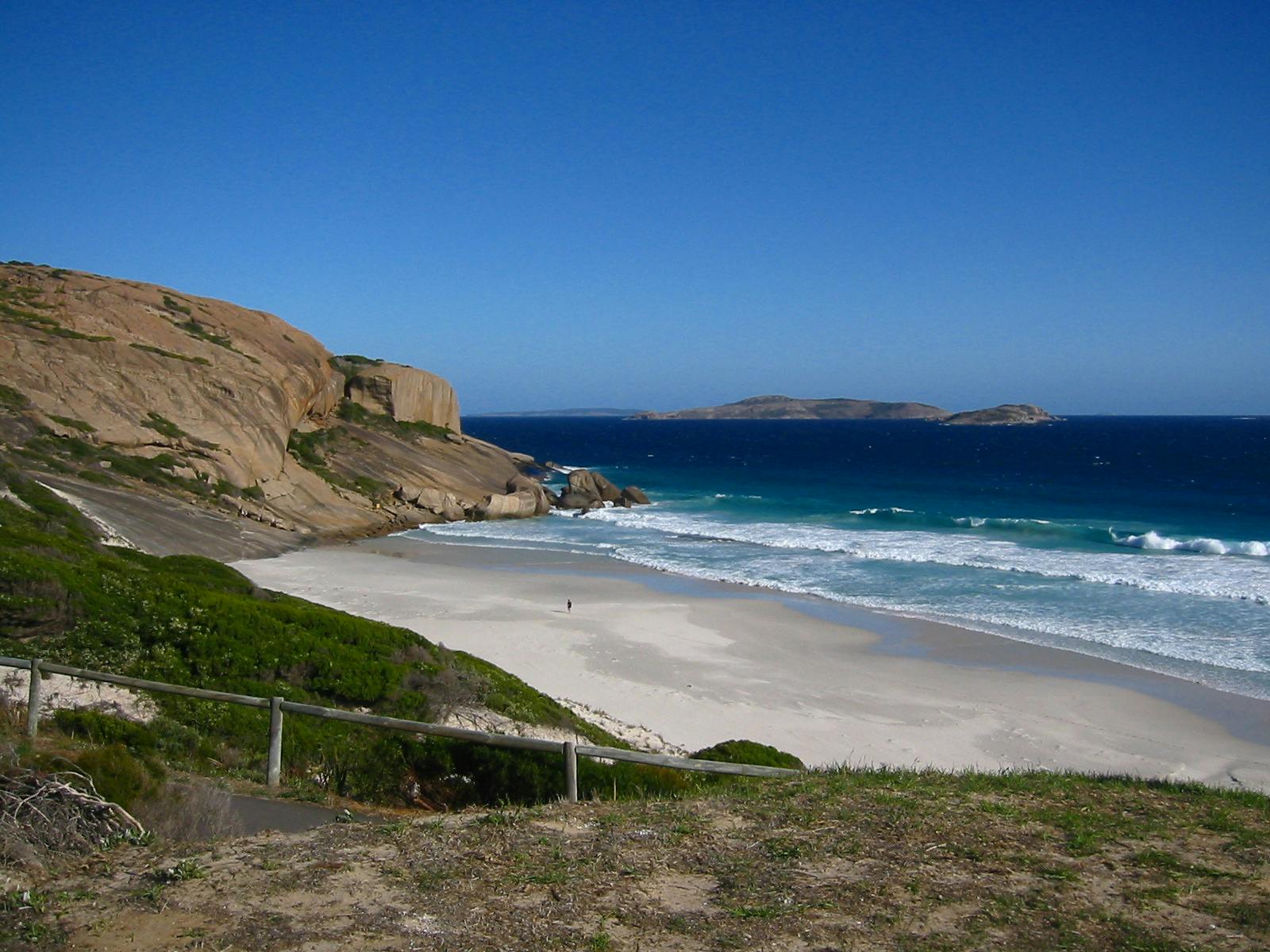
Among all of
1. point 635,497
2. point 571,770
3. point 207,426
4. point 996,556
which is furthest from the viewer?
point 635,497

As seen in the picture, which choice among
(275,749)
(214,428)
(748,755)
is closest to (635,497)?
(214,428)

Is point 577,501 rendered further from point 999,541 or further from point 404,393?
point 999,541

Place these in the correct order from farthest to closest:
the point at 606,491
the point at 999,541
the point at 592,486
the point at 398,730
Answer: the point at 606,491 < the point at 592,486 < the point at 999,541 < the point at 398,730

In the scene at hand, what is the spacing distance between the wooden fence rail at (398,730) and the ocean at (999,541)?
17403mm

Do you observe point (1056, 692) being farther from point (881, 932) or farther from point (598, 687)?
point (881, 932)

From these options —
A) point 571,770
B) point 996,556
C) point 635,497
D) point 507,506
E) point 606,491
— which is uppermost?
point 606,491

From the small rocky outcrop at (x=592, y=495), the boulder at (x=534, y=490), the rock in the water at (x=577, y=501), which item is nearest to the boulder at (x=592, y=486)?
the small rocky outcrop at (x=592, y=495)

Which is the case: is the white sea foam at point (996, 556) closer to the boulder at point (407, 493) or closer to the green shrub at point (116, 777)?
the boulder at point (407, 493)

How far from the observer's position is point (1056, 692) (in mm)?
20594

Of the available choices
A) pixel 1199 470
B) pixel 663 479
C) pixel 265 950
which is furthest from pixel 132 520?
pixel 1199 470

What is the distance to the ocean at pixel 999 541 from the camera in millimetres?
26375

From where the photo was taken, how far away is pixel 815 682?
21297 mm

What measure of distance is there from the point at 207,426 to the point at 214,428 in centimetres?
26

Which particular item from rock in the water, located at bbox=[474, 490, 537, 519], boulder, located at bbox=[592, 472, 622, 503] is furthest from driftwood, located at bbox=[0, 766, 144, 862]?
boulder, located at bbox=[592, 472, 622, 503]
